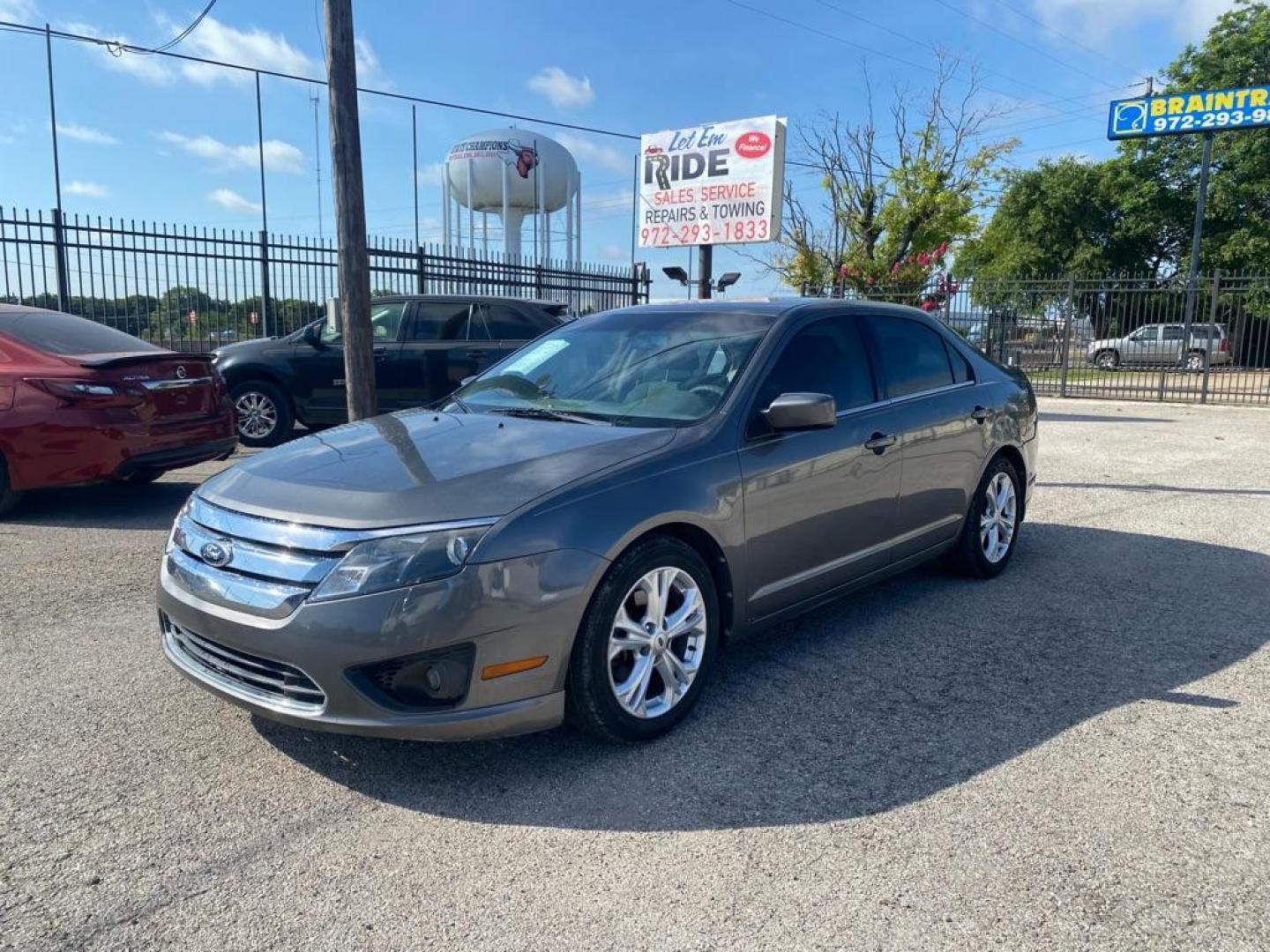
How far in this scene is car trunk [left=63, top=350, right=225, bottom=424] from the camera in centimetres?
658

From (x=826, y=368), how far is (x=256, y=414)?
25.3ft

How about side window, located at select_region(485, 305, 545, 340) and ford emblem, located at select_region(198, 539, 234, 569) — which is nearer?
ford emblem, located at select_region(198, 539, 234, 569)

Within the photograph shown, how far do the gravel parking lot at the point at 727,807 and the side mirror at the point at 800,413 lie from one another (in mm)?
1081

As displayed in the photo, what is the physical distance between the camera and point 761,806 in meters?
2.94

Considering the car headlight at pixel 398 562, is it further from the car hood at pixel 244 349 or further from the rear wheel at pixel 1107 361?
the rear wheel at pixel 1107 361

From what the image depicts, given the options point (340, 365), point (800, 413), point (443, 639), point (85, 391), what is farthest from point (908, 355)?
point (340, 365)

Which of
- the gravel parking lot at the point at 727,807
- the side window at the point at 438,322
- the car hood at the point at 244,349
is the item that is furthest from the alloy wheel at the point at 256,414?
the gravel parking lot at the point at 727,807

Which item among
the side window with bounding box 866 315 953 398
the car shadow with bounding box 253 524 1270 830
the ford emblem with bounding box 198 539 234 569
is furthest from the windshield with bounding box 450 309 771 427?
the ford emblem with bounding box 198 539 234 569

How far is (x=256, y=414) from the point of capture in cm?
1023

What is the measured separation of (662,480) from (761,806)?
1.13 metres

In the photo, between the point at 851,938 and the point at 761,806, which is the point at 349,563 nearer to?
the point at 761,806

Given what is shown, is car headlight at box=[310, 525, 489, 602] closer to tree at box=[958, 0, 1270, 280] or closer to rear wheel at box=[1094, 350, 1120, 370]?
rear wheel at box=[1094, 350, 1120, 370]

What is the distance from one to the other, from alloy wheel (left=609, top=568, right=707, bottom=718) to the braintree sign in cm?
1174

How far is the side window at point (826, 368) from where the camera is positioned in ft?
13.3
